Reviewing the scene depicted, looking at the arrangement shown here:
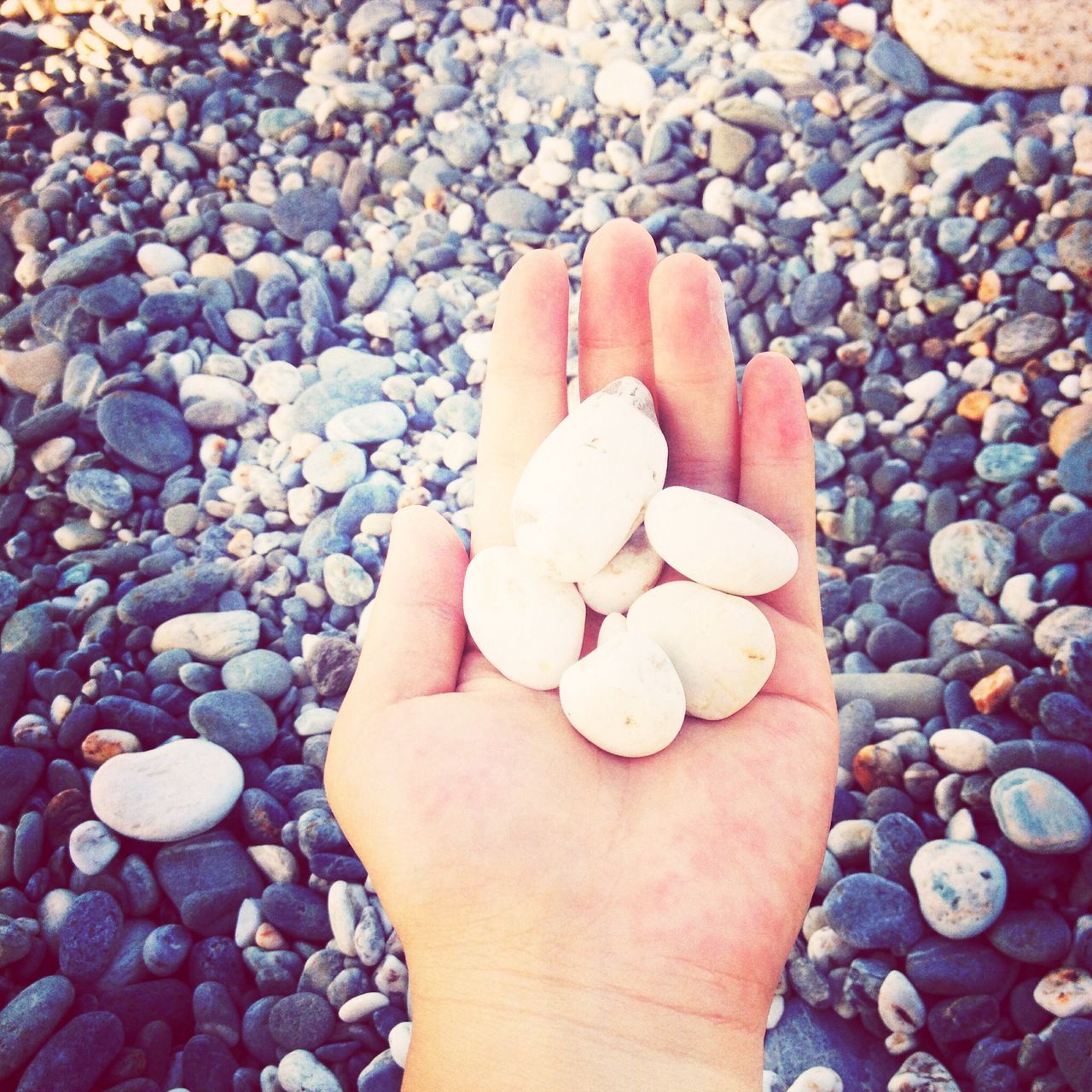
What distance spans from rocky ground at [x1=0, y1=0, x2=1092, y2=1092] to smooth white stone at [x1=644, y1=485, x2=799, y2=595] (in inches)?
21.5

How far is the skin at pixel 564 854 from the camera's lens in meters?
1.05

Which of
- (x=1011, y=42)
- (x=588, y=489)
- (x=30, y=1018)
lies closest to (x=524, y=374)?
(x=588, y=489)

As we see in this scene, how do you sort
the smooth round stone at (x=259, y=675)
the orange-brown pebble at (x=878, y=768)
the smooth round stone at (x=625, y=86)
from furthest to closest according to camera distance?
the smooth round stone at (x=625, y=86), the smooth round stone at (x=259, y=675), the orange-brown pebble at (x=878, y=768)

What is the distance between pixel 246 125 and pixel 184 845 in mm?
2224

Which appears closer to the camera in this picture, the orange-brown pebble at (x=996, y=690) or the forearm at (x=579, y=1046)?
the forearm at (x=579, y=1046)

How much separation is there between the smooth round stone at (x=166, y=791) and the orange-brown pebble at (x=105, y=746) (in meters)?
0.04

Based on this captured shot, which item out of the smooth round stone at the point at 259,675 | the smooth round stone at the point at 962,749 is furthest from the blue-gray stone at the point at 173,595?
the smooth round stone at the point at 962,749

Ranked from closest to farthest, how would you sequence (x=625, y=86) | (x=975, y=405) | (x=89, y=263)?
(x=975, y=405) < (x=89, y=263) < (x=625, y=86)

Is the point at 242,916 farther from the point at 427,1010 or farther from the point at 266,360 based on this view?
the point at 266,360

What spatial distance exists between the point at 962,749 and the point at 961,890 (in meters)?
0.25

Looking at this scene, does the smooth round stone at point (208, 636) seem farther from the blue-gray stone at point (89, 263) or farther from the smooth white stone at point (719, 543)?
the blue-gray stone at point (89, 263)

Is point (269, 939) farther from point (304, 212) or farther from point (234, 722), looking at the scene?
point (304, 212)

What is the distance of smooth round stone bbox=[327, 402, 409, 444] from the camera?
2125 millimetres

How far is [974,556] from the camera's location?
6.03ft
